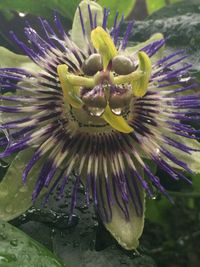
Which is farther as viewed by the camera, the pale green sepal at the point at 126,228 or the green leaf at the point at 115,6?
the green leaf at the point at 115,6

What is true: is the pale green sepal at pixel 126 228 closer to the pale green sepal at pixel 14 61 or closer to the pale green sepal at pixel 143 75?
the pale green sepal at pixel 143 75

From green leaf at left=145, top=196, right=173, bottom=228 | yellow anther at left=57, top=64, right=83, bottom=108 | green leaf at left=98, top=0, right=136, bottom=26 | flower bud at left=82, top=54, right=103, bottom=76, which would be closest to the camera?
yellow anther at left=57, top=64, right=83, bottom=108

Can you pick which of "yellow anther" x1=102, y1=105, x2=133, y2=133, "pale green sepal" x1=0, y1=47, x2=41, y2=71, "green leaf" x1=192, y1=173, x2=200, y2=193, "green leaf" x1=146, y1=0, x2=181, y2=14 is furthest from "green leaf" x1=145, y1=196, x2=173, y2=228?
"green leaf" x1=146, y1=0, x2=181, y2=14

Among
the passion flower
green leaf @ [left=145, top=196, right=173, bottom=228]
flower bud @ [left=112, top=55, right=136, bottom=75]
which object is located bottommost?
green leaf @ [left=145, top=196, right=173, bottom=228]

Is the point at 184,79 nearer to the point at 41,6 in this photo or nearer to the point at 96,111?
the point at 96,111

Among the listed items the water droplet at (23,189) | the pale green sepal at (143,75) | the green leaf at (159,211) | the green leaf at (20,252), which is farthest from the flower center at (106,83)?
the green leaf at (159,211)

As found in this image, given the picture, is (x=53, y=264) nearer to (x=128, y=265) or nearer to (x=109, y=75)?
(x=128, y=265)

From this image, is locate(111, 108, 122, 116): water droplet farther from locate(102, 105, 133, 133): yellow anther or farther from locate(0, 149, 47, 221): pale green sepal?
locate(0, 149, 47, 221): pale green sepal
